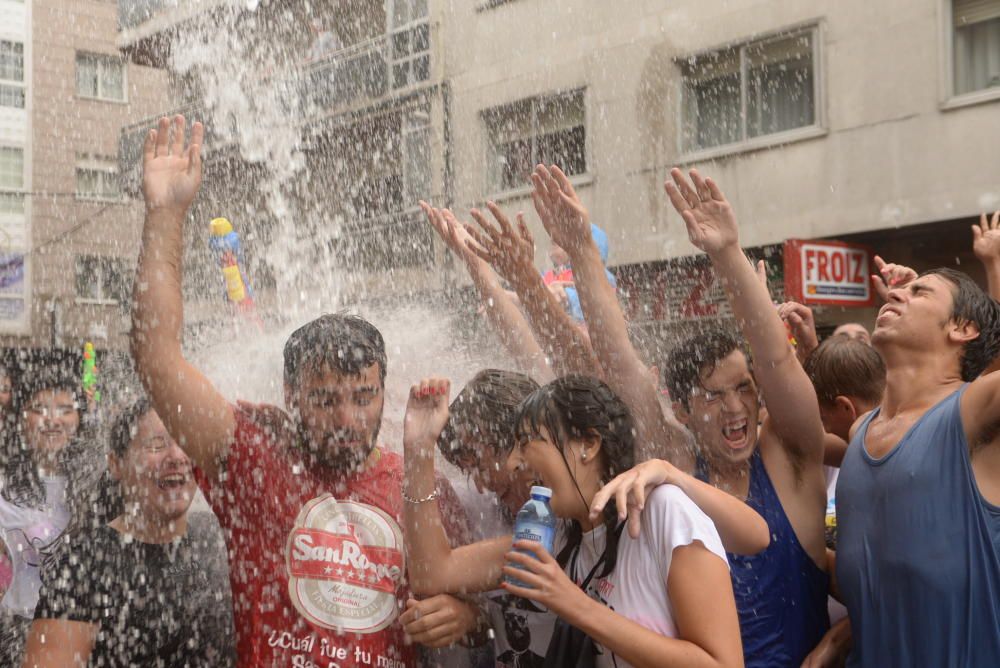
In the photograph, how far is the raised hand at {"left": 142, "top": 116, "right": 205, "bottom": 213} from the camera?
280 centimetres

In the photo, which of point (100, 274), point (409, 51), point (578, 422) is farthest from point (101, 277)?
point (578, 422)

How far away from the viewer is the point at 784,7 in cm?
1282

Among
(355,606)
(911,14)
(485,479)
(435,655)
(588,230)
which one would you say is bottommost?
(435,655)

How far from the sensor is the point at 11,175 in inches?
796

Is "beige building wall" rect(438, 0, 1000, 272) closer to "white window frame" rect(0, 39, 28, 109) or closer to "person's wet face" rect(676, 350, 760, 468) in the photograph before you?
"person's wet face" rect(676, 350, 760, 468)

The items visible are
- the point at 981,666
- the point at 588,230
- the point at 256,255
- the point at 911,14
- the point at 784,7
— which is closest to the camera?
the point at 981,666

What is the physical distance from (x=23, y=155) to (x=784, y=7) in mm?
15519

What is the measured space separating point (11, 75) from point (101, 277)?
4.67m

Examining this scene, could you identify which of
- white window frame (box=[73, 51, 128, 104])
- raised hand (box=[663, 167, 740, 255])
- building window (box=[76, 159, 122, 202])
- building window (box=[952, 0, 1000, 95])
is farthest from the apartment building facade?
raised hand (box=[663, 167, 740, 255])

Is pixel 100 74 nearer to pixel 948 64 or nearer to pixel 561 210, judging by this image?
pixel 948 64

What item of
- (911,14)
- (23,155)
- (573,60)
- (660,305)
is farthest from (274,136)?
(911,14)

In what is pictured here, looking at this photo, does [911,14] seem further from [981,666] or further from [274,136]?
[274,136]

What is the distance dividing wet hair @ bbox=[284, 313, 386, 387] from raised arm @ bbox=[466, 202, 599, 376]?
2.65 ft

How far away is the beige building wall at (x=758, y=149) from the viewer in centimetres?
1166
